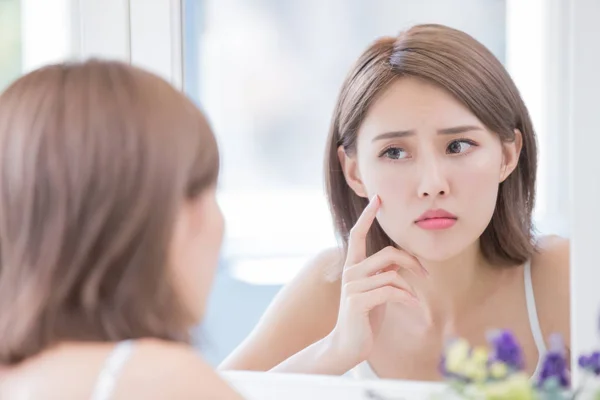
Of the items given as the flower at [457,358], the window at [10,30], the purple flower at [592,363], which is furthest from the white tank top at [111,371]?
the window at [10,30]

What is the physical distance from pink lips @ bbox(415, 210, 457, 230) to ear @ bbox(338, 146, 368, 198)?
0.10 meters

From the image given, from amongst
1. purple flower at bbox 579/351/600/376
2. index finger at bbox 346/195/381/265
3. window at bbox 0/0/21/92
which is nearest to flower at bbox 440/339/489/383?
purple flower at bbox 579/351/600/376

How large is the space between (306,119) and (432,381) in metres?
0.42

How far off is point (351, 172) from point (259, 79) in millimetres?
204

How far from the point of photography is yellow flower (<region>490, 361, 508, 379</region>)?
0.72 m

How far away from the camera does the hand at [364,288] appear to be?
1.21 metres

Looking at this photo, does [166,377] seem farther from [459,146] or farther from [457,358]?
[459,146]

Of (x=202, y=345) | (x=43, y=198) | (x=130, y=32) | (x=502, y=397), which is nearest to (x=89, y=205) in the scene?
(x=43, y=198)

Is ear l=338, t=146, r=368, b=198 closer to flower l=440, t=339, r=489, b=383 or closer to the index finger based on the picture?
the index finger

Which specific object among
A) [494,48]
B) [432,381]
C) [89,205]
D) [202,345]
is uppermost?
[494,48]

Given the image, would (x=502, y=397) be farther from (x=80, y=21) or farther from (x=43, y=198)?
(x=80, y=21)

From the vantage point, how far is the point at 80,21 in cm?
136

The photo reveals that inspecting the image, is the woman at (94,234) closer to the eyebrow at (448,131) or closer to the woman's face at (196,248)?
the woman's face at (196,248)

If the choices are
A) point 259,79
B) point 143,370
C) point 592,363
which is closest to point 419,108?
point 259,79
